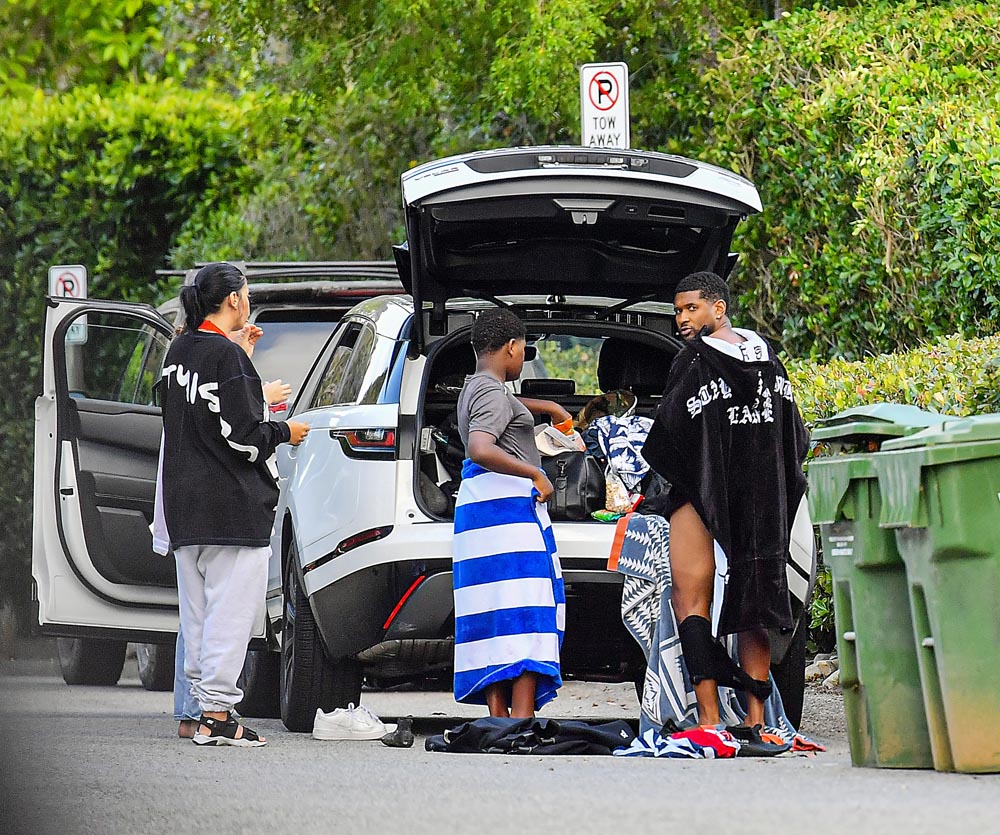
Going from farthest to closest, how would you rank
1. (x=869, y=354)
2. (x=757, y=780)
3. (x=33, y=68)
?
→ (x=33, y=68) → (x=869, y=354) → (x=757, y=780)

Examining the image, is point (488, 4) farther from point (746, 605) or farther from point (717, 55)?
point (746, 605)

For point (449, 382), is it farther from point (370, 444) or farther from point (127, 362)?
point (127, 362)

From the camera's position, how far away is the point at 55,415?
855cm

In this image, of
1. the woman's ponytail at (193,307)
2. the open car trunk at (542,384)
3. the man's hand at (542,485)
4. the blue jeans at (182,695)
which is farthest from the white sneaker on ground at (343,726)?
the woman's ponytail at (193,307)

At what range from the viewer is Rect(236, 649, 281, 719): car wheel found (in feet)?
29.6

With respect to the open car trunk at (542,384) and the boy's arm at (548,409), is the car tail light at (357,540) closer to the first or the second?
the open car trunk at (542,384)

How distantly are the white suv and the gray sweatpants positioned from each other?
0.80 feet

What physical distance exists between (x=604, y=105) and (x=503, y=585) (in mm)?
4224

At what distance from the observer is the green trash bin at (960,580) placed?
5.66 meters

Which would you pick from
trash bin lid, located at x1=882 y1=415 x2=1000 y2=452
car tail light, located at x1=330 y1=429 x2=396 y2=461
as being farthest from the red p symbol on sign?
trash bin lid, located at x1=882 y1=415 x2=1000 y2=452

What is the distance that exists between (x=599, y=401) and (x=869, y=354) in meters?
3.37

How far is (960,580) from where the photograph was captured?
572 cm

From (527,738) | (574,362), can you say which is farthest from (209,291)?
(574,362)

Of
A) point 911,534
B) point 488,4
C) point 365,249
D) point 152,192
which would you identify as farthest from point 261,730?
point 152,192
